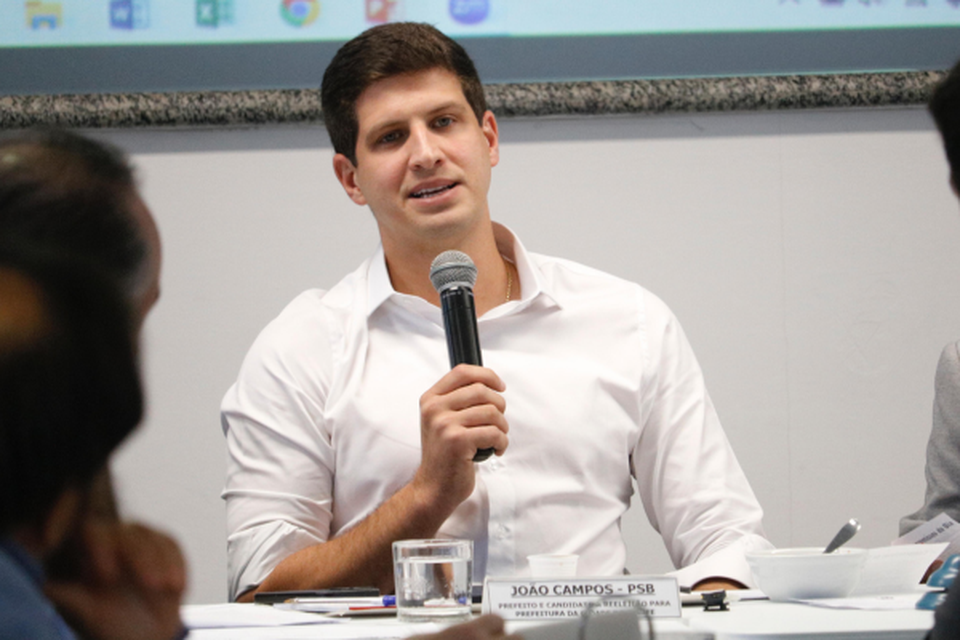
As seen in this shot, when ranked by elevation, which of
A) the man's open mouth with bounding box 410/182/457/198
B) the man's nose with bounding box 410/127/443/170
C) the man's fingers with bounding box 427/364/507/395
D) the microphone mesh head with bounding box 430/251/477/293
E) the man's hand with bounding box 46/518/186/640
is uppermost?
the man's nose with bounding box 410/127/443/170

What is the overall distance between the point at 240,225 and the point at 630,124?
77 cm

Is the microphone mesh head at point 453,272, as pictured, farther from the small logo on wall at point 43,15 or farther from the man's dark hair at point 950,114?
the small logo on wall at point 43,15

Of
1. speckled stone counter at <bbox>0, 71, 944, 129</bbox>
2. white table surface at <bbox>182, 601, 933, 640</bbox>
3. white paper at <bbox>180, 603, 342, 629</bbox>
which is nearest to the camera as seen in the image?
white table surface at <bbox>182, 601, 933, 640</bbox>

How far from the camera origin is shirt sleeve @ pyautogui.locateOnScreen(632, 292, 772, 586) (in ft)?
4.52

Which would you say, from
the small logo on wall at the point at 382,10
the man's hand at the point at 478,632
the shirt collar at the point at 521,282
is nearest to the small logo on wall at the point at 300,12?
the small logo on wall at the point at 382,10

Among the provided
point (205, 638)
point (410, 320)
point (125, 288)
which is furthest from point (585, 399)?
point (125, 288)

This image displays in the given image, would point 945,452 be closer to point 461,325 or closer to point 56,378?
point 461,325

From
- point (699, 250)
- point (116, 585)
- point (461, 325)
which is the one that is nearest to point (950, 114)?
point (116, 585)

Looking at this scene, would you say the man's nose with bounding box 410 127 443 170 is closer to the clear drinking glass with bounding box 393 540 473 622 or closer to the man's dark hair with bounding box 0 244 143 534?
the clear drinking glass with bounding box 393 540 473 622

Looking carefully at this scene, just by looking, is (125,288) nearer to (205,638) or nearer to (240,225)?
(205,638)

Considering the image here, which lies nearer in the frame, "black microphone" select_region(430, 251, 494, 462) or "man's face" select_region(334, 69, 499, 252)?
"black microphone" select_region(430, 251, 494, 462)

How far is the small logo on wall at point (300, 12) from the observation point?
1.83 m

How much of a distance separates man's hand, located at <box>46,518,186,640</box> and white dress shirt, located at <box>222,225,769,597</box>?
98 cm

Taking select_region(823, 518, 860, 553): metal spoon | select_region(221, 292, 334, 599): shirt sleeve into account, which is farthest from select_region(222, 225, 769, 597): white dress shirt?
select_region(823, 518, 860, 553): metal spoon
